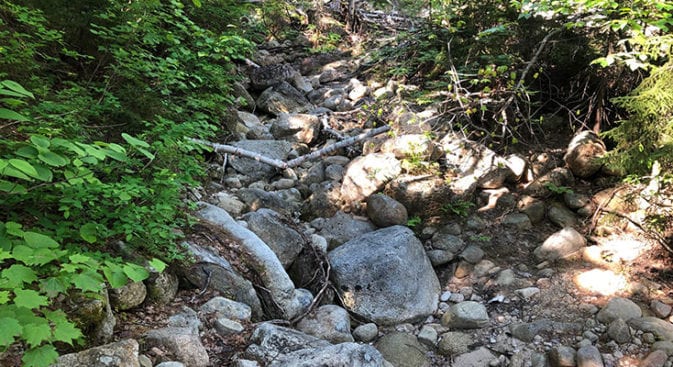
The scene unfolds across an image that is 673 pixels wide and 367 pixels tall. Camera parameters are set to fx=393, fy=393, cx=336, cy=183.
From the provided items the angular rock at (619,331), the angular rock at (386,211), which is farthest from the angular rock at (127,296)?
the angular rock at (619,331)

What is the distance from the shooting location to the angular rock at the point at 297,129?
7.35 meters

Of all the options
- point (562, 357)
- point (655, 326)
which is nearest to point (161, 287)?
point (562, 357)

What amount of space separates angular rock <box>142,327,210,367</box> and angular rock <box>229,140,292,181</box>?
147 inches

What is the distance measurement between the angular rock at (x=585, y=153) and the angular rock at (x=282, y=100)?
205 inches

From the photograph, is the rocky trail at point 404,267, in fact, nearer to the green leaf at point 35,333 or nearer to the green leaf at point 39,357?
the green leaf at point 39,357

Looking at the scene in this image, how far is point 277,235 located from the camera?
4727 mm

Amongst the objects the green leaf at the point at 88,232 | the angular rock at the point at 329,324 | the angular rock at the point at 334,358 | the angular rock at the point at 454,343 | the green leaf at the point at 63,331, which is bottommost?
the angular rock at the point at 454,343

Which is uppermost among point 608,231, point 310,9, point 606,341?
point 310,9

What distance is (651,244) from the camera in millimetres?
4457

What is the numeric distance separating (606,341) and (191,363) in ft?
12.1

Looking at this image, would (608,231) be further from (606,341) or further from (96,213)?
(96,213)

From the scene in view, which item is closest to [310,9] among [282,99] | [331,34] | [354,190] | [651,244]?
[331,34]

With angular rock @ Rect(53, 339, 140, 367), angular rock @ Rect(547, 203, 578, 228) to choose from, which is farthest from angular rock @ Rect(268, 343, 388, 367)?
angular rock @ Rect(547, 203, 578, 228)

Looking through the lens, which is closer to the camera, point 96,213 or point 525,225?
point 96,213
